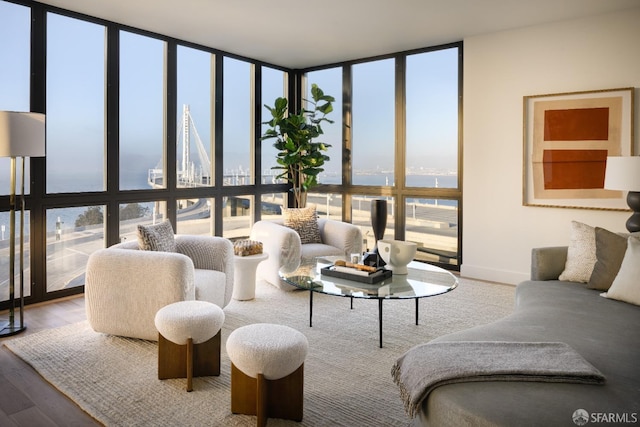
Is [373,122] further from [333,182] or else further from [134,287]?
[134,287]

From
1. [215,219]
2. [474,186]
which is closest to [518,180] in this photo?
[474,186]

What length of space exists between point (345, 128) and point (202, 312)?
4.35m

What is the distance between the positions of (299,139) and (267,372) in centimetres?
Result: 422

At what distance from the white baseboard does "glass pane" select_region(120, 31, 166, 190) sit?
140 inches

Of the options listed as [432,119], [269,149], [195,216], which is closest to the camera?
[195,216]

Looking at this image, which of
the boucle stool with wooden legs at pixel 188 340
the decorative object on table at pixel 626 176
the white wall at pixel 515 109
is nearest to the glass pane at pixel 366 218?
the white wall at pixel 515 109

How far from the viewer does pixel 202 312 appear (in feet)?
8.95

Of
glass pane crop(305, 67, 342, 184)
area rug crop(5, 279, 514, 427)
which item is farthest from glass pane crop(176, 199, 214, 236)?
glass pane crop(305, 67, 342, 184)

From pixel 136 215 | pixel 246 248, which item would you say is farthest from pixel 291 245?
pixel 136 215

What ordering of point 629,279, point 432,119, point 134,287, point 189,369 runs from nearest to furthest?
1. point 189,369
2. point 629,279
3. point 134,287
4. point 432,119

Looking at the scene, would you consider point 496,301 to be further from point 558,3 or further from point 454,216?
point 558,3

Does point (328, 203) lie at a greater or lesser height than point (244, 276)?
greater

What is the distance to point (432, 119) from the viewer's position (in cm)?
578

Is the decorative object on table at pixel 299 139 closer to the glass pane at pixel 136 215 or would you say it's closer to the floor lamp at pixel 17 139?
the glass pane at pixel 136 215
